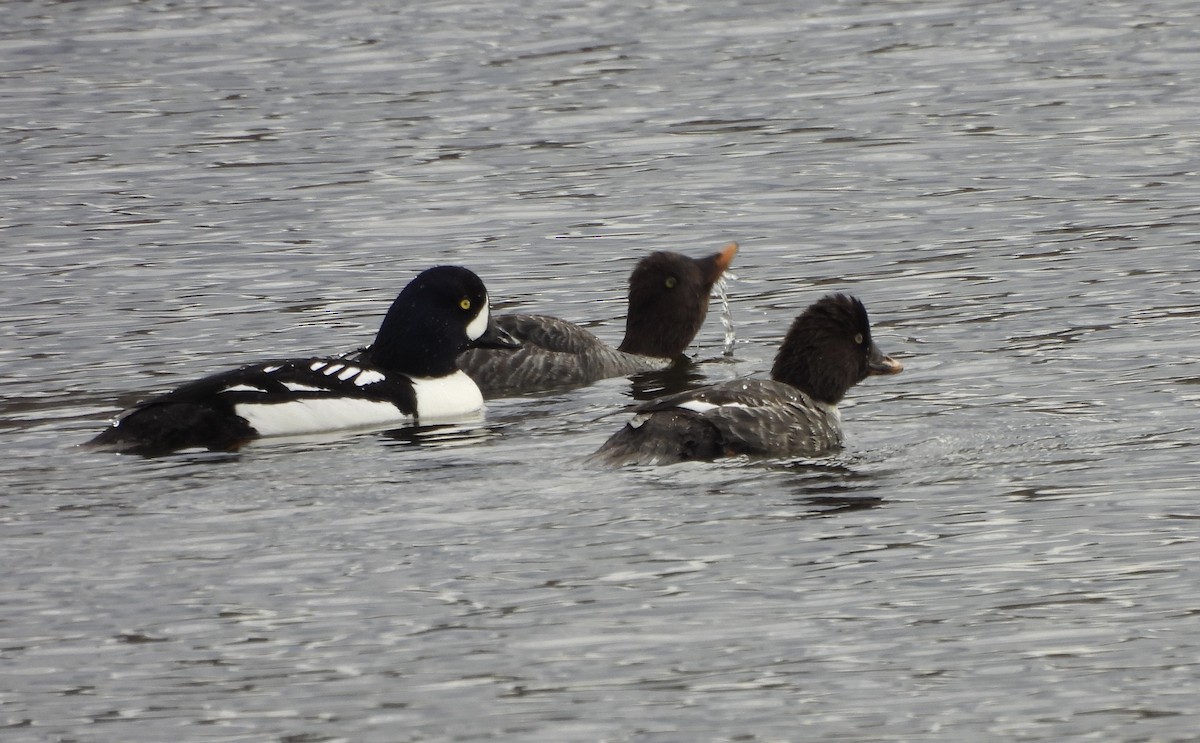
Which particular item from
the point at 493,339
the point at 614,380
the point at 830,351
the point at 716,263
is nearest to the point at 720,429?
the point at 830,351

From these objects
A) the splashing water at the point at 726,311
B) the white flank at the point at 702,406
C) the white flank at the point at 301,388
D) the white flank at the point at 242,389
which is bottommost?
the splashing water at the point at 726,311

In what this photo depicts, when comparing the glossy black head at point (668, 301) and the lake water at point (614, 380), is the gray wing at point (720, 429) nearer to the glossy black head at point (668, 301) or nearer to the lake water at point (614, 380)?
the lake water at point (614, 380)

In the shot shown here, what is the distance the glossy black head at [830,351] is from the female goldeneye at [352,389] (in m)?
2.09

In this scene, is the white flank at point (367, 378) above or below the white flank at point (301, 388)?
below

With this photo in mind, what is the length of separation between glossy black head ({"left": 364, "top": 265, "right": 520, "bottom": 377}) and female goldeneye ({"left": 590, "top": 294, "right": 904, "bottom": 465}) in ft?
6.79

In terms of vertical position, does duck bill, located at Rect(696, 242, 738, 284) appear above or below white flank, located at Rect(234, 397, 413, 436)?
above

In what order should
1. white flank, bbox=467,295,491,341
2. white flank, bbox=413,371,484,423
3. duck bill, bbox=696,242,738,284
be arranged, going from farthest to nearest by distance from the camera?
duck bill, bbox=696,242,738,284 → white flank, bbox=467,295,491,341 → white flank, bbox=413,371,484,423

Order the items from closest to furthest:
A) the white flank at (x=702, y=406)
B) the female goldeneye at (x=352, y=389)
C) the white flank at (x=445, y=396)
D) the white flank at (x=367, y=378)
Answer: the white flank at (x=702, y=406), the female goldeneye at (x=352, y=389), the white flank at (x=367, y=378), the white flank at (x=445, y=396)

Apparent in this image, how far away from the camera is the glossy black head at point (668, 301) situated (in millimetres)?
14875

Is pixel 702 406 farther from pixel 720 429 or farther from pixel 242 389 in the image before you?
pixel 242 389

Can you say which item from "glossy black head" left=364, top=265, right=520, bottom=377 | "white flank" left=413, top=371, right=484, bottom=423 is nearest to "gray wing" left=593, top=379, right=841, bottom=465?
"white flank" left=413, top=371, right=484, bottom=423

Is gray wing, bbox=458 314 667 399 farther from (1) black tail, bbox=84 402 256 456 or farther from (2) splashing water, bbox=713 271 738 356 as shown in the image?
(1) black tail, bbox=84 402 256 456

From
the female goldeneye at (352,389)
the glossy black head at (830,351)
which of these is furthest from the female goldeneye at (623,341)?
the glossy black head at (830,351)

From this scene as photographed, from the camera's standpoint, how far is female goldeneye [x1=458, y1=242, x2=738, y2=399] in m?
14.0
